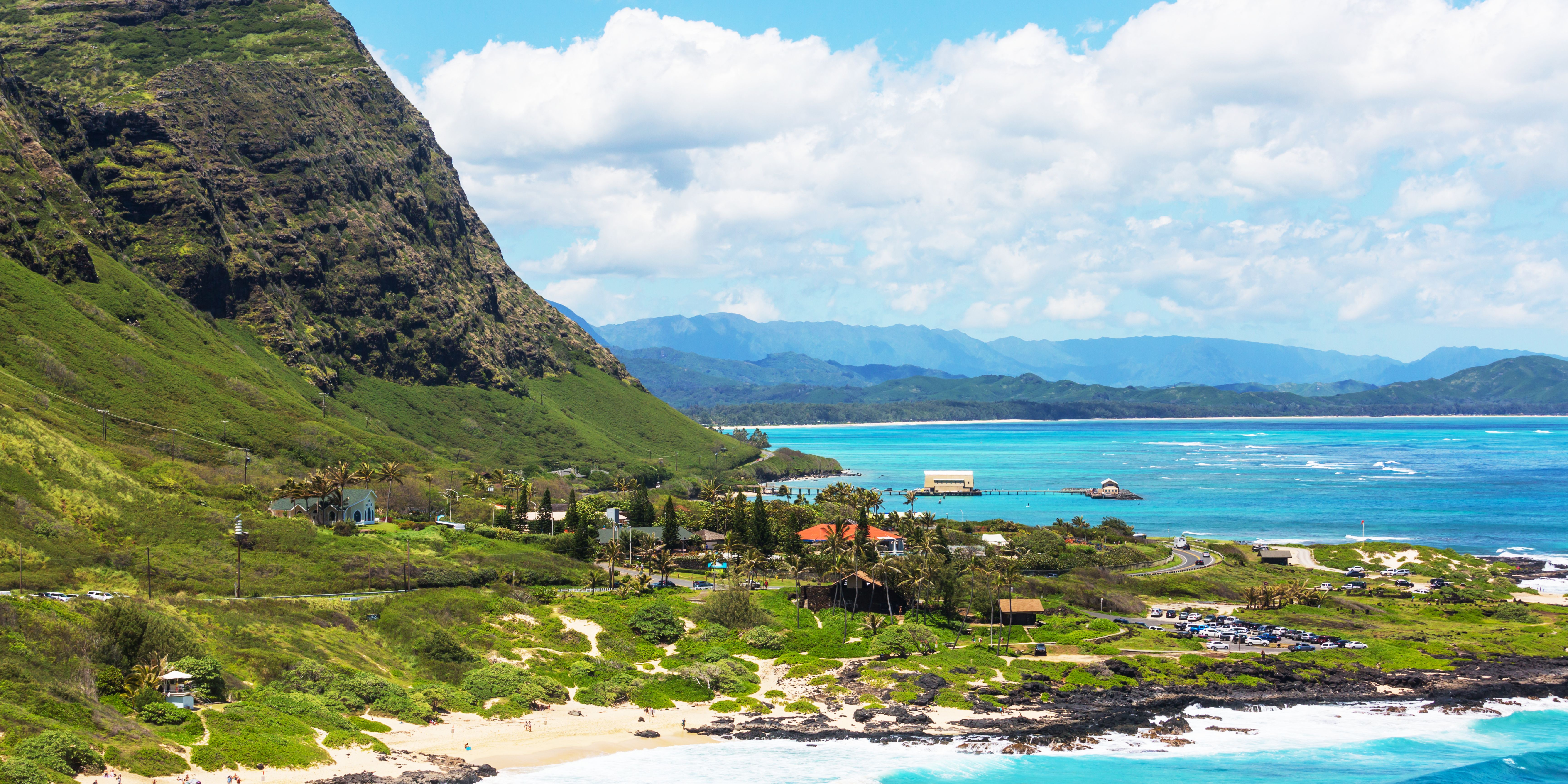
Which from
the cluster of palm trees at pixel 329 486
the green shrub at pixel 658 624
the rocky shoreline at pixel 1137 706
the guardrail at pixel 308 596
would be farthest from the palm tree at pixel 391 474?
the rocky shoreline at pixel 1137 706

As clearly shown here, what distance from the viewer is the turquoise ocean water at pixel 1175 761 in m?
55.2

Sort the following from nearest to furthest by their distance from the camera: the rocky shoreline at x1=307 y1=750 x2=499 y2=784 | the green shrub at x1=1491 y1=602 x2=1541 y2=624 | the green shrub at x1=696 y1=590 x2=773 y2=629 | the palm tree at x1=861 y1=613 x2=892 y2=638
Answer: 1. the rocky shoreline at x1=307 y1=750 x2=499 y2=784
2. the palm tree at x1=861 y1=613 x2=892 y2=638
3. the green shrub at x1=696 y1=590 x2=773 y2=629
4. the green shrub at x1=1491 y1=602 x2=1541 y2=624

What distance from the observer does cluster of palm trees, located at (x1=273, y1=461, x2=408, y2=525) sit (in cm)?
11031

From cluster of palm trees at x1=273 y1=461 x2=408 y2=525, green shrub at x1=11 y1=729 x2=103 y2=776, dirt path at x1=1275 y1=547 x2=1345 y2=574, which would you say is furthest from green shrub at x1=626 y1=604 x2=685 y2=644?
dirt path at x1=1275 y1=547 x2=1345 y2=574

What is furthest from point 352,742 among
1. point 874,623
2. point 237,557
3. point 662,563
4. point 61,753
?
point 662,563

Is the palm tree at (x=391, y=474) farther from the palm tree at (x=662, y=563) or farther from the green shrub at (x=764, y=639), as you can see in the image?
the green shrub at (x=764, y=639)

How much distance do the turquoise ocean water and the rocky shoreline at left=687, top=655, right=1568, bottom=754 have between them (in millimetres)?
1533

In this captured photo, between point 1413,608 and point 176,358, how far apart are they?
175 meters

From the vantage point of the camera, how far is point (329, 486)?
4375 inches

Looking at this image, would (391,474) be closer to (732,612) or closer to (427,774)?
(732,612)

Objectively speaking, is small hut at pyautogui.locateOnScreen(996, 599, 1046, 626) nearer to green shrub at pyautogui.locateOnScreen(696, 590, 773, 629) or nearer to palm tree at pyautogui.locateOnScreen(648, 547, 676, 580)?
green shrub at pyautogui.locateOnScreen(696, 590, 773, 629)

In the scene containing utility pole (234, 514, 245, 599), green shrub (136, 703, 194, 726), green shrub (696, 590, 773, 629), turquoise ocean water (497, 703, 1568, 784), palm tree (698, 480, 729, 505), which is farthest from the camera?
palm tree (698, 480, 729, 505)

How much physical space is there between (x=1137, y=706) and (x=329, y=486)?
8411cm

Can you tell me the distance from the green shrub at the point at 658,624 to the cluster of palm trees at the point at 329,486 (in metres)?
41.8
